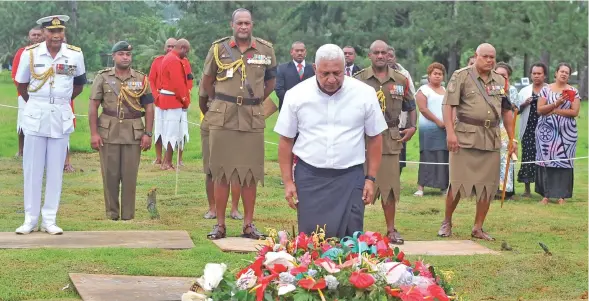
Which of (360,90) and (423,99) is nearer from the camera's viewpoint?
(360,90)

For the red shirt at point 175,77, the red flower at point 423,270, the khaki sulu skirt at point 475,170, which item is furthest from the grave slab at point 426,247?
the red shirt at point 175,77

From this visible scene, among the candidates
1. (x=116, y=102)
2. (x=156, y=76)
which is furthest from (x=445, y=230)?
(x=156, y=76)

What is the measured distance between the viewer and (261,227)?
1175 centimetres

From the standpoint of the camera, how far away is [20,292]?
7852 millimetres

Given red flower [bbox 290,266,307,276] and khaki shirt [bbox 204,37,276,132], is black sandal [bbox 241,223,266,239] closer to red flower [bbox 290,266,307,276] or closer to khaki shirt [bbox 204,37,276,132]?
khaki shirt [bbox 204,37,276,132]

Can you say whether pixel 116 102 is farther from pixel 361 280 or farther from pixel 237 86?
pixel 361 280

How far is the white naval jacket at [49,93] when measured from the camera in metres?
10.2

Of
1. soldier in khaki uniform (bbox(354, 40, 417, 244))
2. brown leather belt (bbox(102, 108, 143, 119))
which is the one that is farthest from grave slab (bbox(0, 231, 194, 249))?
soldier in khaki uniform (bbox(354, 40, 417, 244))

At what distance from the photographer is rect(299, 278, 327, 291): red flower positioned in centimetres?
579

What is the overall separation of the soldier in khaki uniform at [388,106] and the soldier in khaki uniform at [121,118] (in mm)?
2561

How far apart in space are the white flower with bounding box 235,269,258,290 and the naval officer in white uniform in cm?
467

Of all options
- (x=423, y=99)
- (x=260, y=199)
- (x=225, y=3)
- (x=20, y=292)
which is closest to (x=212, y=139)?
(x=20, y=292)

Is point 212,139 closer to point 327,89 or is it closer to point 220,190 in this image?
point 220,190

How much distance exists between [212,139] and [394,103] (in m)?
1.75
